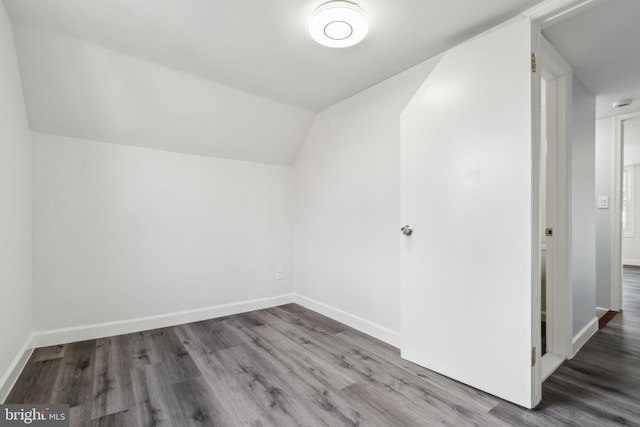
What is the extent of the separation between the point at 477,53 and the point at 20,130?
9.90 ft

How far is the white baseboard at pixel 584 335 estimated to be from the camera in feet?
7.40

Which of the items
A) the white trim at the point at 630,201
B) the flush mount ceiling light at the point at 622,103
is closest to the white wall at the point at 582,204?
the flush mount ceiling light at the point at 622,103

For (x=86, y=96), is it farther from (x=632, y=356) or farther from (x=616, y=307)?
(x=616, y=307)

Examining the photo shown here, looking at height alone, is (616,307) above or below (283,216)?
below

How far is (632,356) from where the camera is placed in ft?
7.14

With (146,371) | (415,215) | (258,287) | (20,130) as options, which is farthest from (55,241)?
(415,215)

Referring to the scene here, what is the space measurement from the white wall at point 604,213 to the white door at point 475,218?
236cm

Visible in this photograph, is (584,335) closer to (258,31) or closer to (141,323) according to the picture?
(258,31)

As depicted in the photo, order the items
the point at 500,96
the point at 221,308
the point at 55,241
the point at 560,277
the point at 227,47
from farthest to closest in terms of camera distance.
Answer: the point at 221,308 < the point at 55,241 < the point at 560,277 < the point at 227,47 < the point at 500,96

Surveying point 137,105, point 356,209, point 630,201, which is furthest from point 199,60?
point 630,201

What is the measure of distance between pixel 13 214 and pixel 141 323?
4.31ft

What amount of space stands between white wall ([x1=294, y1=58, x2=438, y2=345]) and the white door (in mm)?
263

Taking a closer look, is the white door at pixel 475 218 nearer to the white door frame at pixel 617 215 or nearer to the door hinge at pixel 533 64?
the door hinge at pixel 533 64

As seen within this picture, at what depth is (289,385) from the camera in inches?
71.0
